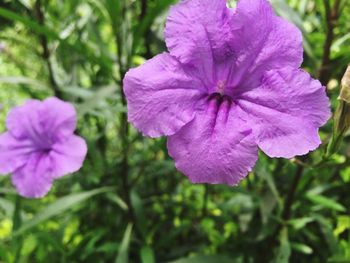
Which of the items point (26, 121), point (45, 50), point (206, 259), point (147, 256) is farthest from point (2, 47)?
point (206, 259)

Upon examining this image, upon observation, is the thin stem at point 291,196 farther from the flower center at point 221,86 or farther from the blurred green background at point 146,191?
the flower center at point 221,86

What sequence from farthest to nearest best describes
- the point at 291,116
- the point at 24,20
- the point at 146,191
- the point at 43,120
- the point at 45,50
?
the point at 146,191, the point at 45,50, the point at 43,120, the point at 24,20, the point at 291,116

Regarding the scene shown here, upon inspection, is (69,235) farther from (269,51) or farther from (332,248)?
(269,51)

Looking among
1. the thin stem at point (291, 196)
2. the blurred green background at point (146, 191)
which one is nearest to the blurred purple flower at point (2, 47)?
the blurred green background at point (146, 191)

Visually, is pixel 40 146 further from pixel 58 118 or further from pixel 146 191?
pixel 146 191

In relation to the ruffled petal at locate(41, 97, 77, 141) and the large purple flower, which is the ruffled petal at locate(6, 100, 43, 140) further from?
Answer: the large purple flower

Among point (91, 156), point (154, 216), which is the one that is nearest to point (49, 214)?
point (91, 156)

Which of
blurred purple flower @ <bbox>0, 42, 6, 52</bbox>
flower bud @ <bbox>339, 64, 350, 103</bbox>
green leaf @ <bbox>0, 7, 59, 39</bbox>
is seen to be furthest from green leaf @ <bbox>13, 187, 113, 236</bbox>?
blurred purple flower @ <bbox>0, 42, 6, 52</bbox>
